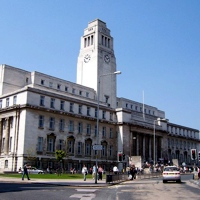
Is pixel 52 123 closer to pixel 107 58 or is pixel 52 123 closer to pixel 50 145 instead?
pixel 50 145

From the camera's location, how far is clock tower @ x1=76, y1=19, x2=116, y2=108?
288ft

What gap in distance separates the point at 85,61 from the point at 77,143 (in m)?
29.8

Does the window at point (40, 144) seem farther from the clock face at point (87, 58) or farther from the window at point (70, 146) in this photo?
the clock face at point (87, 58)

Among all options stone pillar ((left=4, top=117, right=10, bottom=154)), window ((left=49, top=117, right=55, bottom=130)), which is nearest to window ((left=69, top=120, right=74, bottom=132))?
window ((left=49, top=117, right=55, bottom=130))

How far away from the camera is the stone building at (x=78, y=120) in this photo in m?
61.8

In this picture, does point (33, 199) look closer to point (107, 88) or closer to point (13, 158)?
point (13, 158)

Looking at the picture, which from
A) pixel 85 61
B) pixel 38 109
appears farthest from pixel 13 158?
pixel 85 61

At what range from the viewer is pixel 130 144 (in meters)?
81.3

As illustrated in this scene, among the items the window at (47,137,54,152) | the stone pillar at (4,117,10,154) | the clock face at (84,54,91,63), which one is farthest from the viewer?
the clock face at (84,54,91,63)

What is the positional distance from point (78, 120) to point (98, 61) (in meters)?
23.0

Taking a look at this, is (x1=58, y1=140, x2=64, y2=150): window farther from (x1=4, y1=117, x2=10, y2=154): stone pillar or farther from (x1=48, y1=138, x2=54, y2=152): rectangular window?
(x1=4, y1=117, x2=10, y2=154): stone pillar

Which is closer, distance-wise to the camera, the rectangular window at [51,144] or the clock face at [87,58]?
the rectangular window at [51,144]

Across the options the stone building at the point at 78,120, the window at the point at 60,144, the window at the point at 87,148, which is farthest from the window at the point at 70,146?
the window at the point at 87,148

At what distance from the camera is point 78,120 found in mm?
71312
